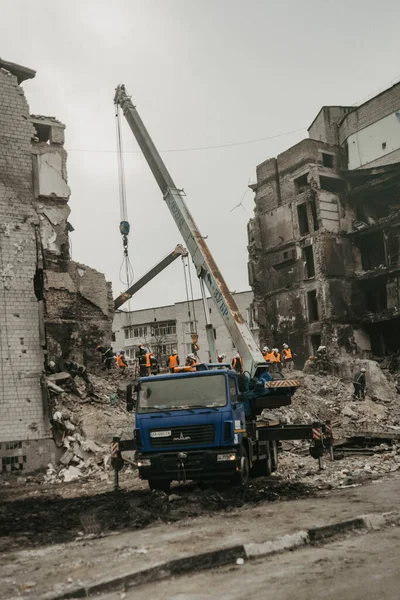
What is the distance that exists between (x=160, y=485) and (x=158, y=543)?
4.08m

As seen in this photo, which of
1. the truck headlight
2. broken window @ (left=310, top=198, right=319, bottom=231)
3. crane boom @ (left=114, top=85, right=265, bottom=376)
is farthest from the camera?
broken window @ (left=310, top=198, right=319, bottom=231)

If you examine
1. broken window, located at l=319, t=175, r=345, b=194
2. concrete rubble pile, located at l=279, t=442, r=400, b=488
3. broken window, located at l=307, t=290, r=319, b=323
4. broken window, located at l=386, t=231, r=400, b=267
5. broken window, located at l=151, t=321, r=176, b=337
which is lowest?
concrete rubble pile, located at l=279, t=442, r=400, b=488

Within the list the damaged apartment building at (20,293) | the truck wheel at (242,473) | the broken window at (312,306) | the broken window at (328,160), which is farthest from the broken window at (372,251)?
the truck wheel at (242,473)

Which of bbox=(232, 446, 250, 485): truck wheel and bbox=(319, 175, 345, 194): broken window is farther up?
bbox=(319, 175, 345, 194): broken window

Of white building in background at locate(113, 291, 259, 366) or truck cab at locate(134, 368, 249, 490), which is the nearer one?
truck cab at locate(134, 368, 249, 490)

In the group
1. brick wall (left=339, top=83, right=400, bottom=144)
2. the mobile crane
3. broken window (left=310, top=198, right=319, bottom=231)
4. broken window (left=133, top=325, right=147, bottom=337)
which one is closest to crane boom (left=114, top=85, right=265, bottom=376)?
the mobile crane

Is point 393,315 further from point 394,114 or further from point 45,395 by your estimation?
point 45,395

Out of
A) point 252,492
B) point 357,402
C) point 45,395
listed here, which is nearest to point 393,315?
point 357,402

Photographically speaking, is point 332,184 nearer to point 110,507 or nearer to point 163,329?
point 163,329

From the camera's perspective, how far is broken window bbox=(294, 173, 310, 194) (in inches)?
1580

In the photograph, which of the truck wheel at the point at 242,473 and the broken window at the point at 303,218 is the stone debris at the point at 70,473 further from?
the broken window at the point at 303,218

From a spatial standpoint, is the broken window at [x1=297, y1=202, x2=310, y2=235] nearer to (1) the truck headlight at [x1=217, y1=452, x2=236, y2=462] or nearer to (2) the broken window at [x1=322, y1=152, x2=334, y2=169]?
(2) the broken window at [x1=322, y1=152, x2=334, y2=169]

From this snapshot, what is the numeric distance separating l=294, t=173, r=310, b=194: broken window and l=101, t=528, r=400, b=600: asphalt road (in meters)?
35.4

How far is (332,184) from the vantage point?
40.7m
